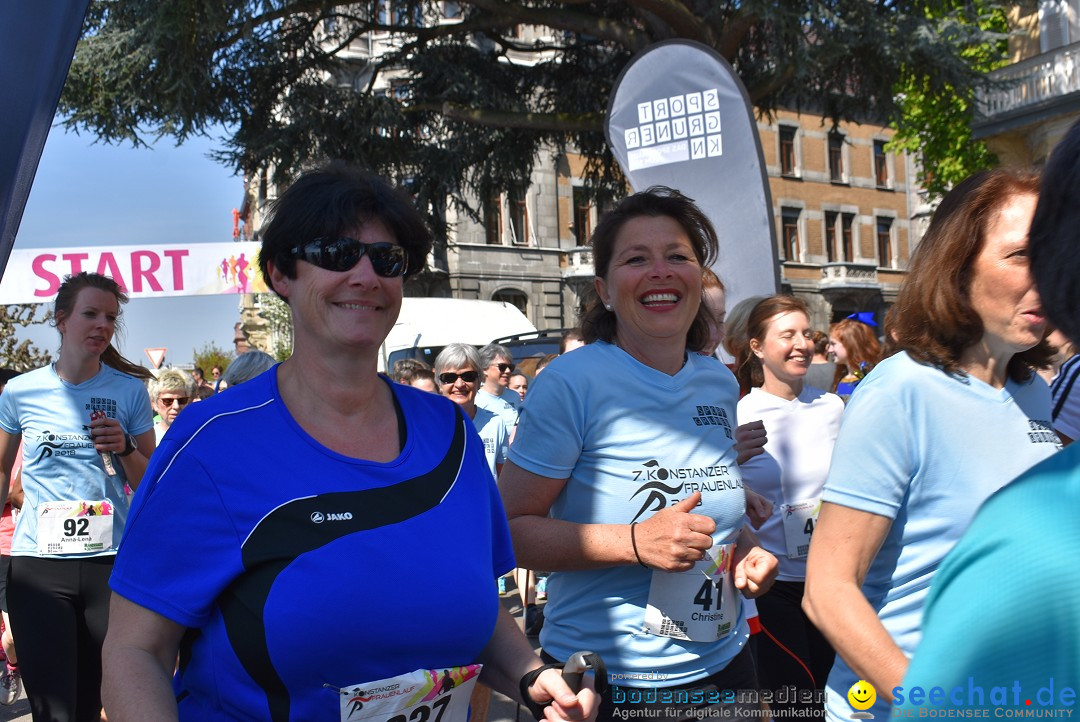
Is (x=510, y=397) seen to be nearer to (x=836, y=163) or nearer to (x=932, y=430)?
(x=932, y=430)

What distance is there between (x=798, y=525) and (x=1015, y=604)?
122 inches

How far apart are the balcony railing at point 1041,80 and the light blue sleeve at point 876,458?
60.0 feet

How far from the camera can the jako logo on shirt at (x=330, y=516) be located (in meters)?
1.81

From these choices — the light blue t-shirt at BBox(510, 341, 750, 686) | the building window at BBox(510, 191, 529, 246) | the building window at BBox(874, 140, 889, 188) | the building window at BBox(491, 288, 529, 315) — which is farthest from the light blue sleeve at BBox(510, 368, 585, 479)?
the building window at BBox(874, 140, 889, 188)

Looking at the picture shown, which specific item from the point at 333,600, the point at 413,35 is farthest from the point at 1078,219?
the point at 413,35

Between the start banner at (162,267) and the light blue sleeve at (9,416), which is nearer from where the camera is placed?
the light blue sleeve at (9,416)

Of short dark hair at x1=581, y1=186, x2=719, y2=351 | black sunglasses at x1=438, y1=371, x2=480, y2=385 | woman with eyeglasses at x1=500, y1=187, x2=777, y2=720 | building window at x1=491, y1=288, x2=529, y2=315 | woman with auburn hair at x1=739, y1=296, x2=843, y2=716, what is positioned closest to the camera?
woman with eyeglasses at x1=500, y1=187, x2=777, y2=720

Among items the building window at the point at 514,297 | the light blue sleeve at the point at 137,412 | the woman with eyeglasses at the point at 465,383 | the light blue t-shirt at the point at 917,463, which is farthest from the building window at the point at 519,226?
the light blue t-shirt at the point at 917,463

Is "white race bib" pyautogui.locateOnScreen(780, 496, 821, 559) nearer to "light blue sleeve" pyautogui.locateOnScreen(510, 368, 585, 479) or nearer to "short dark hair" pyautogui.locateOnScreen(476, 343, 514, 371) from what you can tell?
"light blue sleeve" pyautogui.locateOnScreen(510, 368, 585, 479)

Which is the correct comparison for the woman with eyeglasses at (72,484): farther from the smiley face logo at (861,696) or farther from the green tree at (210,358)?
the green tree at (210,358)

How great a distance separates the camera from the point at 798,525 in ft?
12.7

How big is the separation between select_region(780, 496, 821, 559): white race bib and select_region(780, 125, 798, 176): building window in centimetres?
3796

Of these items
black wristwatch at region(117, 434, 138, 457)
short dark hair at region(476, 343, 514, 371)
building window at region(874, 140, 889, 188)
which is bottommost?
black wristwatch at region(117, 434, 138, 457)

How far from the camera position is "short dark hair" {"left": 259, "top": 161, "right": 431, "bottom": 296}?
80.8 inches
